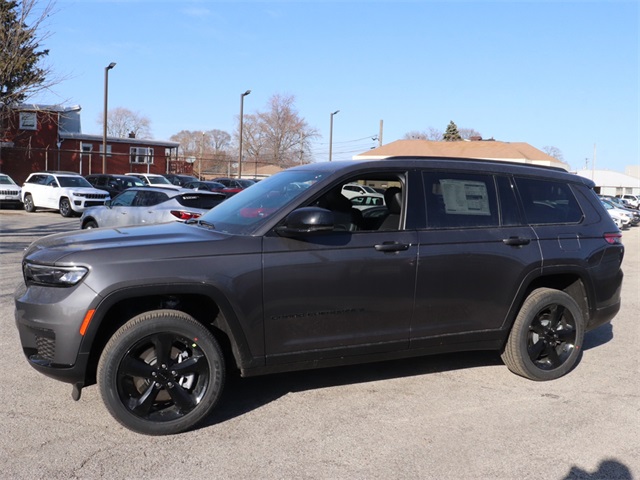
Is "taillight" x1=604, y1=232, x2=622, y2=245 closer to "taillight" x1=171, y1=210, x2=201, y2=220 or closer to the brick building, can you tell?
"taillight" x1=171, y1=210, x2=201, y2=220

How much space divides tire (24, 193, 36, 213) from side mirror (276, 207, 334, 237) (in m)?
22.8

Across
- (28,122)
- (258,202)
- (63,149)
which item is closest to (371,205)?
(258,202)

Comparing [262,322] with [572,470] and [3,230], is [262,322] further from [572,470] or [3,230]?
[3,230]

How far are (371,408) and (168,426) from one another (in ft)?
4.90

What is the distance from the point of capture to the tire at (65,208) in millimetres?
22422

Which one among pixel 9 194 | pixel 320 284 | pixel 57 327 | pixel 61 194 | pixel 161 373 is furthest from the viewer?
pixel 9 194

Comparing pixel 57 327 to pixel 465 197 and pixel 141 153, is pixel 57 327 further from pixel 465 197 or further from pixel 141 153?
pixel 141 153

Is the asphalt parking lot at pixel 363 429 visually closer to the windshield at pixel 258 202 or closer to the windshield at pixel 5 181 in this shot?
the windshield at pixel 258 202

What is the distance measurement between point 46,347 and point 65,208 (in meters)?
20.4

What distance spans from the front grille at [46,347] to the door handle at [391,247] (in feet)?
7.51

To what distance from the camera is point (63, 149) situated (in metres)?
39.8

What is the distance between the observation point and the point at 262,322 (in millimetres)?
4098

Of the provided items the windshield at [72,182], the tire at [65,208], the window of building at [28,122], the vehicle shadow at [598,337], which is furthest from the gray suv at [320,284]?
the window of building at [28,122]

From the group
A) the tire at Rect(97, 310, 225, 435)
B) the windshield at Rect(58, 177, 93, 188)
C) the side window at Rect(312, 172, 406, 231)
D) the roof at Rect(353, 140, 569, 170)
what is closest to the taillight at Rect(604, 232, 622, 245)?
the side window at Rect(312, 172, 406, 231)
